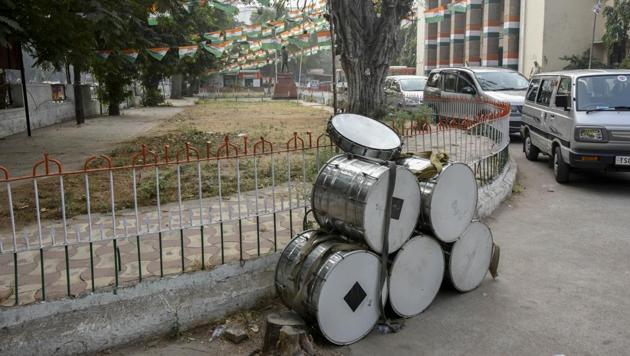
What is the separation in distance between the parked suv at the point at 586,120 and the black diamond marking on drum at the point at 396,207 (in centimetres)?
493

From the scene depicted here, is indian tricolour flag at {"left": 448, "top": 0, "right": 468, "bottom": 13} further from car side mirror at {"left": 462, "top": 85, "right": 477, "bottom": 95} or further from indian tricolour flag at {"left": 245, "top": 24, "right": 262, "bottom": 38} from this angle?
indian tricolour flag at {"left": 245, "top": 24, "right": 262, "bottom": 38}

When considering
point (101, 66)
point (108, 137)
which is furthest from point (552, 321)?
point (101, 66)

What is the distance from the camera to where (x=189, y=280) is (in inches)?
148

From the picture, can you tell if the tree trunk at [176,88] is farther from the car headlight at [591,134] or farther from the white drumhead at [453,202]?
the white drumhead at [453,202]

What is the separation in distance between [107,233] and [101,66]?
12.9 m

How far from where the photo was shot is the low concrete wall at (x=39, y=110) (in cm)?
1335

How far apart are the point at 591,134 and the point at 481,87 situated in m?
5.79

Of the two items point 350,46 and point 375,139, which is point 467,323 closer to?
point 375,139

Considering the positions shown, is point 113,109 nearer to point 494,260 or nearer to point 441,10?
point 441,10

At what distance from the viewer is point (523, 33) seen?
27.9 meters

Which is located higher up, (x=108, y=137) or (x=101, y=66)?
(x=101, y=66)

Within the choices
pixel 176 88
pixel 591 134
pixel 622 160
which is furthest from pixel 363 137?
pixel 176 88

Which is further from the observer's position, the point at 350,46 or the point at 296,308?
the point at 350,46

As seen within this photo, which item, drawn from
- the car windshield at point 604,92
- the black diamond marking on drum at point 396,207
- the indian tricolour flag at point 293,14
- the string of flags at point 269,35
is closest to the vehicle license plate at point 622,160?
the car windshield at point 604,92
